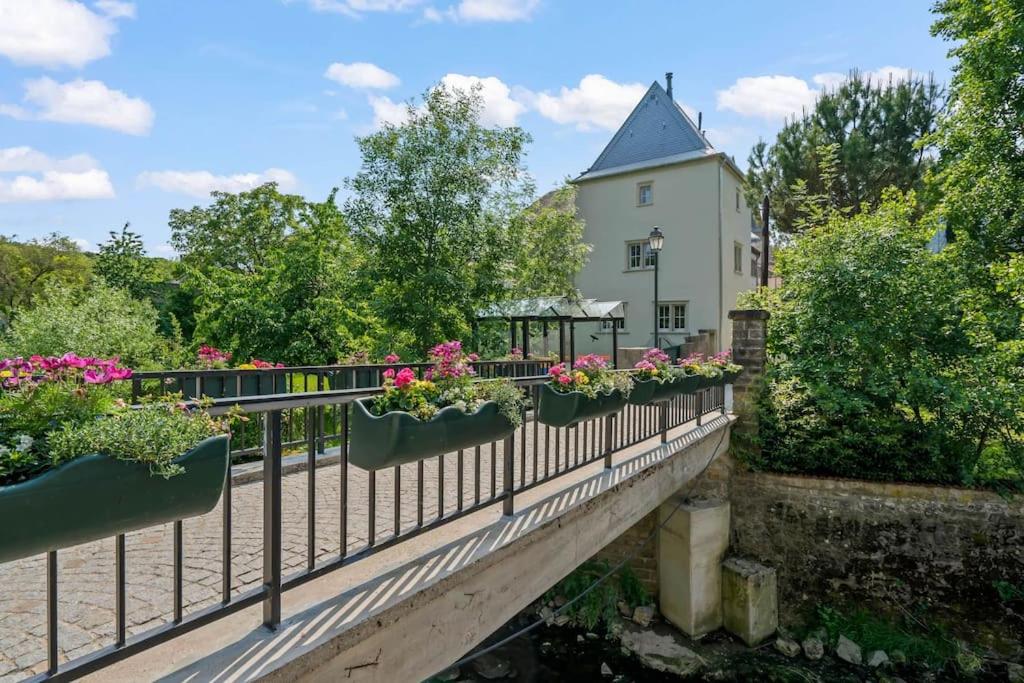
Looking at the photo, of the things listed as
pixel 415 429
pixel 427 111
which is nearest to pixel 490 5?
pixel 427 111

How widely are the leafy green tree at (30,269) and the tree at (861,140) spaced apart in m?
28.8

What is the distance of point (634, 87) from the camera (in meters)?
23.3

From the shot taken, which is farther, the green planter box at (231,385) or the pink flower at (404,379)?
the green planter box at (231,385)

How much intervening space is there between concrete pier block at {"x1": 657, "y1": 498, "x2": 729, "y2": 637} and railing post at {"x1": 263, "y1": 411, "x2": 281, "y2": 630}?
677 cm

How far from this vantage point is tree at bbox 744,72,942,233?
1675cm

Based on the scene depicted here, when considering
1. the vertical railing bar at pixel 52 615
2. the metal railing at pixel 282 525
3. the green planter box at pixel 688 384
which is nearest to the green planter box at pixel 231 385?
the metal railing at pixel 282 525

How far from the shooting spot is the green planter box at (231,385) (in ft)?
16.9

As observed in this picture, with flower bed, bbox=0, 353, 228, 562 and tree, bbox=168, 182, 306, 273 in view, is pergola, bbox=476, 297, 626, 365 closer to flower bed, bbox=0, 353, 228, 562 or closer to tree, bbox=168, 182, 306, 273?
flower bed, bbox=0, 353, 228, 562

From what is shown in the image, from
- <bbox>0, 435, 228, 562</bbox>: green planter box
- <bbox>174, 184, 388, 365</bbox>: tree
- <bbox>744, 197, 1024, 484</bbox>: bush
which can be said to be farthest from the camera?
<bbox>174, 184, 388, 365</bbox>: tree

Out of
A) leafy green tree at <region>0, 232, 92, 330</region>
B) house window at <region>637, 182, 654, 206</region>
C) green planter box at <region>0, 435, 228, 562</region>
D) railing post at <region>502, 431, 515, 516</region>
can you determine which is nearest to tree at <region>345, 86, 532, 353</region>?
railing post at <region>502, 431, 515, 516</region>

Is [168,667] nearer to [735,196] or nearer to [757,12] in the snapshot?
[757,12]

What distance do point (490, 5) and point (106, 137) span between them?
28.0 feet

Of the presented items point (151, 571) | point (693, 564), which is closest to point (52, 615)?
point (151, 571)

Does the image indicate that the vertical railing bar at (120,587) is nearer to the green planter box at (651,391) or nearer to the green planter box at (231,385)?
the green planter box at (231,385)
